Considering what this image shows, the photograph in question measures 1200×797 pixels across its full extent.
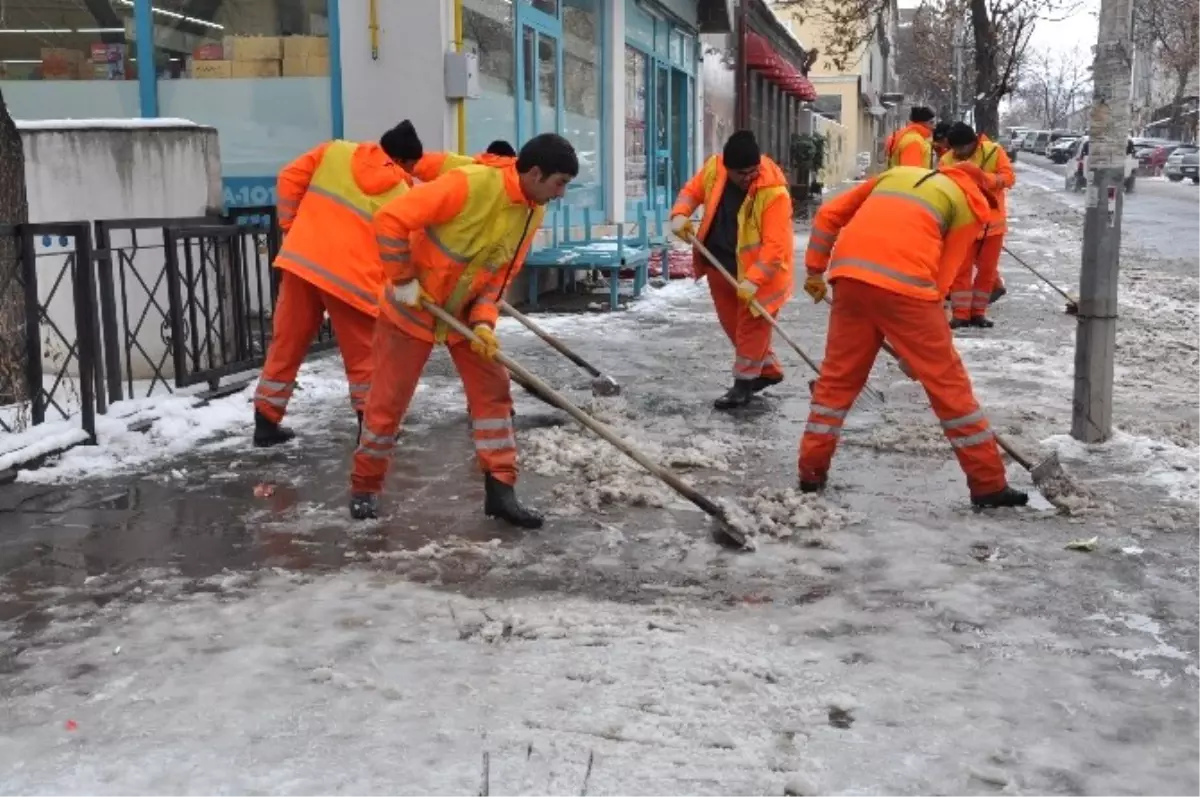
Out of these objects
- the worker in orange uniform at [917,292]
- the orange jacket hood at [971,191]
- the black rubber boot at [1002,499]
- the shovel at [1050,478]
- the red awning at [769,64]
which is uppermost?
the red awning at [769,64]

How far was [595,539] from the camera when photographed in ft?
15.8

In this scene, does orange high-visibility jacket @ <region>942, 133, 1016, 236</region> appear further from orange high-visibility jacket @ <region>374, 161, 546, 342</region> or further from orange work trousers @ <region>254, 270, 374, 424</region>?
orange high-visibility jacket @ <region>374, 161, 546, 342</region>

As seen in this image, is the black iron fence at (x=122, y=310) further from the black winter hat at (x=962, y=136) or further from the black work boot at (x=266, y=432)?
the black winter hat at (x=962, y=136)

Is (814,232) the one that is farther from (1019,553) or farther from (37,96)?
(37,96)

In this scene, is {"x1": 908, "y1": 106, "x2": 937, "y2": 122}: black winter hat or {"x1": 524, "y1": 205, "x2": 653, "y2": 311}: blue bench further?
{"x1": 908, "y1": 106, "x2": 937, "y2": 122}: black winter hat

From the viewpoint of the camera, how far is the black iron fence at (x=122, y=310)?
602 centimetres

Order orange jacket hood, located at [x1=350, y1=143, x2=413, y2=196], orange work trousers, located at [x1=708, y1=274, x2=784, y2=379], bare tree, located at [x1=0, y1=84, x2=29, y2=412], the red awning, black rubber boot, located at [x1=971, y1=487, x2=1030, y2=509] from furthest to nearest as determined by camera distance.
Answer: the red awning → orange work trousers, located at [x1=708, y1=274, x2=784, y2=379] → orange jacket hood, located at [x1=350, y1=143, x2=413, y2=196] → bare tree, located at [x1=0, y1=84, x2=29, y2=412] → black rubber boot, located at [x1=971, y1=487, x2=1030, y2=509]

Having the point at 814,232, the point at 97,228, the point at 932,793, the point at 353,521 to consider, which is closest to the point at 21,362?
the point at 97,228

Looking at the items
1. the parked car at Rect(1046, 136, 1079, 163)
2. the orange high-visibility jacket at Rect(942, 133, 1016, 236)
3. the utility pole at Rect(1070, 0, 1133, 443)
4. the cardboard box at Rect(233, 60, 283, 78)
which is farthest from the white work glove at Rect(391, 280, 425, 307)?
the parked car at Rect(1046, 136, 1079, 163)

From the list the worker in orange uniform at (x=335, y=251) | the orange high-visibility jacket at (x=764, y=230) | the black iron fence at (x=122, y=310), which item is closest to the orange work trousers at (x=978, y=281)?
Answer: the orange high-visibility jacket at (x=764, y=230)

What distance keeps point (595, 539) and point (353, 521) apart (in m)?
1.00

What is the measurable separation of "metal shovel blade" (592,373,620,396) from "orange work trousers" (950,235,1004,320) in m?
4.03

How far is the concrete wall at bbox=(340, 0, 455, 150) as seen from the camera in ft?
32.2

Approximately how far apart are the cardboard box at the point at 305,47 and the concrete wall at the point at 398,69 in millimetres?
331
